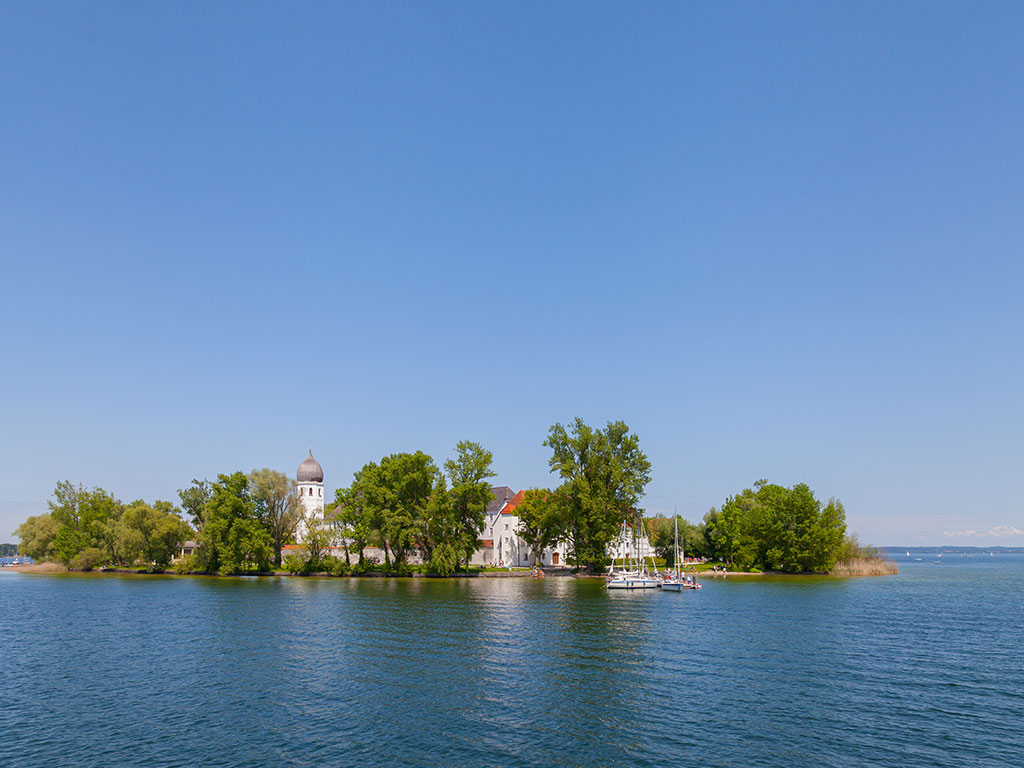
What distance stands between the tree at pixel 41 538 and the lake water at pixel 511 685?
93.0 m

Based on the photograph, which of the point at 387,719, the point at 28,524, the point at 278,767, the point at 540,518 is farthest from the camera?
the point at 28,524

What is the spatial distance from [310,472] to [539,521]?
78.2 metres

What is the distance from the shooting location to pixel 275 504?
418ft

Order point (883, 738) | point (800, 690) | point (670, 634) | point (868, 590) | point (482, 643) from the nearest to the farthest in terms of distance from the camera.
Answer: point (883, 738)
point (800, 690)
point (482, 643)
point (670, 634)
point (868, 590)

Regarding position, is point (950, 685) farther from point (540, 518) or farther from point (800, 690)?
point (540, 518)

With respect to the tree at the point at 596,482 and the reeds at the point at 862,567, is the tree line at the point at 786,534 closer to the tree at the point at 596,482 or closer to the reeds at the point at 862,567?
the reeds at the point at 862,567

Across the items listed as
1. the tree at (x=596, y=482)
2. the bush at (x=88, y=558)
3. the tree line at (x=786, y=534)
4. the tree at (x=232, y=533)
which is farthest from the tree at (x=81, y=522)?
the tree line at (x=786, y=534)

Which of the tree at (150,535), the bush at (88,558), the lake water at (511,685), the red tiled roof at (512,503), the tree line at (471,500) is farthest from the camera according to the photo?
the red tiled roof at (512,503)

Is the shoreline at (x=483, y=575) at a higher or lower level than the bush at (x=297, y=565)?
Answer: lower

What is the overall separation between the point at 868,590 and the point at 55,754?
100675mm

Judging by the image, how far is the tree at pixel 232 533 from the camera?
120188 millimetres

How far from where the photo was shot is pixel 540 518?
12331 centimetres

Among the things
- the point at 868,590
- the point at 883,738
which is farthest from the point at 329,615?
the point at 868,590

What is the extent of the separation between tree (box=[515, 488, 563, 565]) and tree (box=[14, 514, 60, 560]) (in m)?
112
